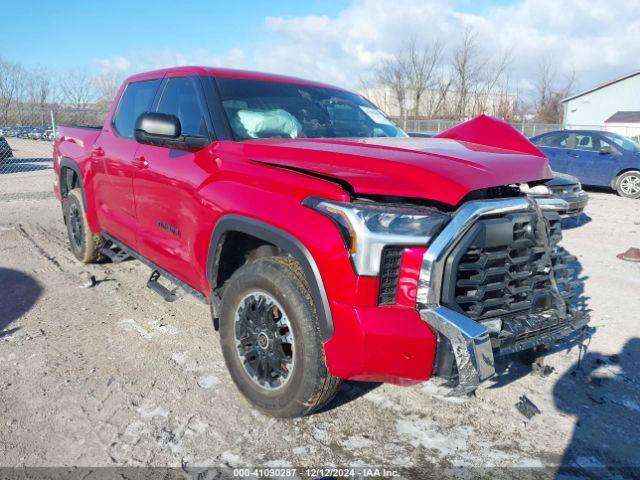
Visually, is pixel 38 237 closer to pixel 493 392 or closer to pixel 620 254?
pixel 493 392

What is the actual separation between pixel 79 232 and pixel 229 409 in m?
3.54

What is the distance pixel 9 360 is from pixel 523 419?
10.9 feet

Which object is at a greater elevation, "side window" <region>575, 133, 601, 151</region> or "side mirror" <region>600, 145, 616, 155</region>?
"side window" <region>575, 133, 601, 151</region>

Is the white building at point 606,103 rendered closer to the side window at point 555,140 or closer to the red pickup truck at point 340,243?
the side window at point 555,140

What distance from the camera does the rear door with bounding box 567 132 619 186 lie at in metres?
11.6

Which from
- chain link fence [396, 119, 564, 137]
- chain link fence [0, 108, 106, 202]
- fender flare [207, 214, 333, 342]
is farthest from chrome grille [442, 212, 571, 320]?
chain link fence [396, 119, 564, 137]

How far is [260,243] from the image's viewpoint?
295cm

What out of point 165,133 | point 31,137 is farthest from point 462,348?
point 31,137

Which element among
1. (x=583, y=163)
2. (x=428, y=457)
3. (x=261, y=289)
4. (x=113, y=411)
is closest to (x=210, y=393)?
(x=113, y=411)

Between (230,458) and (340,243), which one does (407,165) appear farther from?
(230,458)

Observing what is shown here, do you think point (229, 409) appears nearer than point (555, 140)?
Yes

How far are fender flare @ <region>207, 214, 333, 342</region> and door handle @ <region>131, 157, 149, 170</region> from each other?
1137mm

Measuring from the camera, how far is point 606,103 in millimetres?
42875

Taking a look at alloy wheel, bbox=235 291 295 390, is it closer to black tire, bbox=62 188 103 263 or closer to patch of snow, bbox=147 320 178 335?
patch of snow, bbox=147 320 178 335
